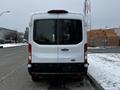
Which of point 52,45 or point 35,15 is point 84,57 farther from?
point 35,15

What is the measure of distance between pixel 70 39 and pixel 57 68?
3.53 feet

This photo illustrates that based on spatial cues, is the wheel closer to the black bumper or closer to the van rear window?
the black bumper

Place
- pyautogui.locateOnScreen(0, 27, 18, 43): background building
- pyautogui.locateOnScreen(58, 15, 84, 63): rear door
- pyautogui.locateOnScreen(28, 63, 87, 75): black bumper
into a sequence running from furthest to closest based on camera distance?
pyautogui.locateOnScreen(0, 27, 18, 43): background building
pyautogui.locateOnScreen(58, 15, 84, 63): rear door
pyautogui.locateOnScreen(28, 63, 87, 75): black bumper

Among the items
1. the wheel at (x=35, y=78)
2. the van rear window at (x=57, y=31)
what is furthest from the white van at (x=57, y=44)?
the wheel at (x=35, y=78)

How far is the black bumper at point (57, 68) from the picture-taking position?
1197cm

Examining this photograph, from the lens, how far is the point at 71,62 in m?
12.1

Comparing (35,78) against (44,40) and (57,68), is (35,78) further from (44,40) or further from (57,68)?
(44,40)

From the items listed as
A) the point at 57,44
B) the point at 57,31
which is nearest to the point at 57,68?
the point at 57,44

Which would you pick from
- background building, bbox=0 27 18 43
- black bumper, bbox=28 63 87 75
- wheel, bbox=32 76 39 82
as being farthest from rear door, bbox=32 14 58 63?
background building, bbox=0 27 18 43

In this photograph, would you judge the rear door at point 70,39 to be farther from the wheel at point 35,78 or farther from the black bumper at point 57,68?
the wheel at point 35,78

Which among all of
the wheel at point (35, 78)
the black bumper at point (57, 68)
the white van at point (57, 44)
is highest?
the white van at point (57, 44)

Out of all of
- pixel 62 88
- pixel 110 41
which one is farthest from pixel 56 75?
pixel 110 41

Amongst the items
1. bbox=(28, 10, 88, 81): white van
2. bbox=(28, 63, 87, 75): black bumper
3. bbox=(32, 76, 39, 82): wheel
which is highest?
bbox=(28, 10, 88, 81): white van

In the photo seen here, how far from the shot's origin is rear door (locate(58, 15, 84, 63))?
1207 cm
